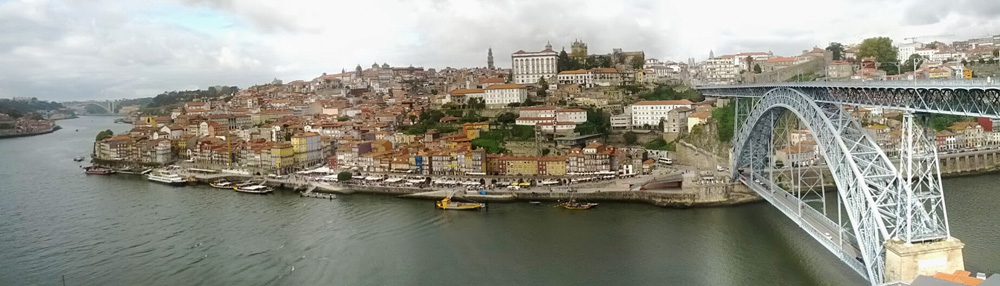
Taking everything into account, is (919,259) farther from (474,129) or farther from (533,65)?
(533,65)

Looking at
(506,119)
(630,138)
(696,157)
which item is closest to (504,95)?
(506,119)

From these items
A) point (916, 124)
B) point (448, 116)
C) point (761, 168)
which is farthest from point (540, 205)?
point (448, 116)

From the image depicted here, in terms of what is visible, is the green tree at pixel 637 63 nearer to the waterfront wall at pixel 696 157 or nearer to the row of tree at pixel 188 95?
the waterfront wall at pixel 696 157

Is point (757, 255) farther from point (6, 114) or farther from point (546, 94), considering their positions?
point (6, 114)

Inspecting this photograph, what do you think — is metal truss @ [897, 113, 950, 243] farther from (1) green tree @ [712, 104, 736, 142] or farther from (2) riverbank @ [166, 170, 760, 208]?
(1) green tree @ [712, 104, 736, 142]

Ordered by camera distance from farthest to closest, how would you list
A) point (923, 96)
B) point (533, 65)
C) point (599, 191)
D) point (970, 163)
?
point (533, 65) → point (970, 163) → point (599, 191) → point (923, 96)

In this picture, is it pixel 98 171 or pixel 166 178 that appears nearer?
pixel 166 178

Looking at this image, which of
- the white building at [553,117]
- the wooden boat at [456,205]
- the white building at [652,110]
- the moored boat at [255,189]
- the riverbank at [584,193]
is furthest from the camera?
the white building at [553,117]

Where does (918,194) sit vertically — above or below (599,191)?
above

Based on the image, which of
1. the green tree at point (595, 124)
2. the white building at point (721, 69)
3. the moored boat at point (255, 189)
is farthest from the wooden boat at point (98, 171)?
the white building at point (721, 69)
